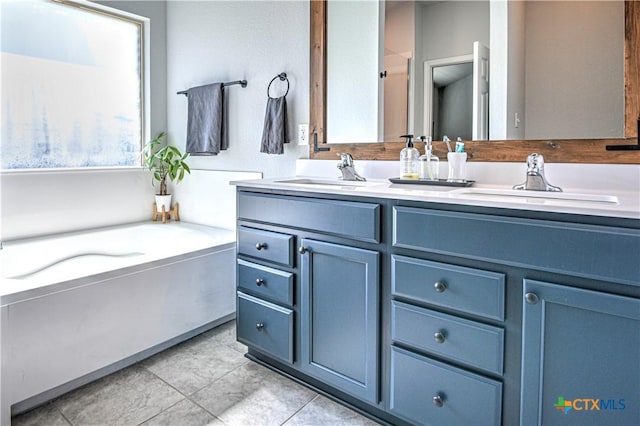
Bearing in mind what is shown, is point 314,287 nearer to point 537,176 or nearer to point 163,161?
point 537,176

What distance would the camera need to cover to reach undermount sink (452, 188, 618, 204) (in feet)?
4.32

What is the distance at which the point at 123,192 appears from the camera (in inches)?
120

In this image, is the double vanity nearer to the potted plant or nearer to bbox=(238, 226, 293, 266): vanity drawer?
bbox=(238, 226, 293, 266): vanity drawer

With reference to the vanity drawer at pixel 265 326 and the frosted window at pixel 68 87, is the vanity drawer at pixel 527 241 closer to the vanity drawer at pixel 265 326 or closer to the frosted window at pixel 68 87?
the vanity drawer at pixel 265 326

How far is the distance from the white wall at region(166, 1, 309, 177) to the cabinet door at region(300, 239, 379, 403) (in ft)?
2.96

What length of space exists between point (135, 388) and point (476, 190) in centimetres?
172

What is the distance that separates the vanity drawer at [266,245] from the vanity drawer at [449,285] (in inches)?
20.5

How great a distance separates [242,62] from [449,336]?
83.5 inches

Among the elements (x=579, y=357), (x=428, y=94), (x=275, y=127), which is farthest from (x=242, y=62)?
(x=579, y=357)

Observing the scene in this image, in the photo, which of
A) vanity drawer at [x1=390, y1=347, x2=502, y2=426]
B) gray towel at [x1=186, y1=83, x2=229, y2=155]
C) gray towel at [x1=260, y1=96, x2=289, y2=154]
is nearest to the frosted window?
gray towel at [x1=186, y1=83, x2=229, y2=155]

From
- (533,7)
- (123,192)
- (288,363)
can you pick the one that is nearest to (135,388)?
(288,363)

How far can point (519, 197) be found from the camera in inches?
57.7

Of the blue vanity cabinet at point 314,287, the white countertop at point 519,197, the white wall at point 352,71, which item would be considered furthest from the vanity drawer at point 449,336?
the white wall at point 352,71

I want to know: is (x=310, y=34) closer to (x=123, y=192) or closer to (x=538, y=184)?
(x=538, y=184)
